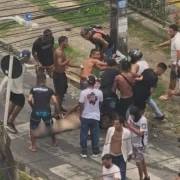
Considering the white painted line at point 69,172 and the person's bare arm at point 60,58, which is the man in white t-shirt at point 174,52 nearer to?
the person's bare arm at point 60,58

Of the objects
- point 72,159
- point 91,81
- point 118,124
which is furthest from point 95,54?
point 118,124

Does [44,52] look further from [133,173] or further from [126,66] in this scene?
[133,173]

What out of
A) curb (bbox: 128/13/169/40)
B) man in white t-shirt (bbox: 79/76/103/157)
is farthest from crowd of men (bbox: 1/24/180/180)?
curb (bbox: 128/13/169/40)

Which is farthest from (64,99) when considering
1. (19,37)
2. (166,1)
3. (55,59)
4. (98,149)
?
(166,1)

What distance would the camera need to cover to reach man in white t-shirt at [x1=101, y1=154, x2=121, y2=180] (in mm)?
11672

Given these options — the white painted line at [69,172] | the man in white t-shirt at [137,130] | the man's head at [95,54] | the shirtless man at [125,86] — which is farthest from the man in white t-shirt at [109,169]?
the man's head at [95,54]

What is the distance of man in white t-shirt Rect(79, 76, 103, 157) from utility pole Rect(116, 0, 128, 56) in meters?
3.80

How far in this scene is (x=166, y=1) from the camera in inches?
816

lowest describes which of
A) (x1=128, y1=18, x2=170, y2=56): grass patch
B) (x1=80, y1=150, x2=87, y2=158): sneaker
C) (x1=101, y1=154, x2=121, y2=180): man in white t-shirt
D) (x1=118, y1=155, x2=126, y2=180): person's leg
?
(x1=80, y1=150, x2=87, y2=158): sneaker

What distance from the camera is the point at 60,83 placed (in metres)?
15.3

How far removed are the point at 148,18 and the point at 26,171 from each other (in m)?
8.51

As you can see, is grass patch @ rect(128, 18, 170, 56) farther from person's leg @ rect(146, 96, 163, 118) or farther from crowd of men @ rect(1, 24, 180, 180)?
person's leg @ rect(146, 96, 163, 118)

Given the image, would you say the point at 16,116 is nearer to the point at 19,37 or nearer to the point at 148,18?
the point at 19,37

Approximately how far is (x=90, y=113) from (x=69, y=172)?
1104mm
